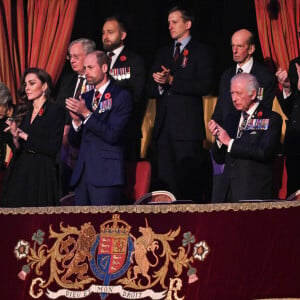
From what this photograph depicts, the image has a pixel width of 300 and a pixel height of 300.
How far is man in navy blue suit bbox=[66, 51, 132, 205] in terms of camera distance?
9305mm

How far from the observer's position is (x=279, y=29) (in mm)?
10367

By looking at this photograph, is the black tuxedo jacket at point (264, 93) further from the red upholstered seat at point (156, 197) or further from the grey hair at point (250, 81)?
the red upholstered seat at point (156, 197)

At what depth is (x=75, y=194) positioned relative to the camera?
950cm

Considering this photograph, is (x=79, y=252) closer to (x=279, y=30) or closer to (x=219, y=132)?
(x=219, y=132)

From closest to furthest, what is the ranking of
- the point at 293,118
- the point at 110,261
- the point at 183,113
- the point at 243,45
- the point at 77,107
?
the point at 110,261, the point at 77,107, the point at 293,118, the point at 243,45, the point at 183,113

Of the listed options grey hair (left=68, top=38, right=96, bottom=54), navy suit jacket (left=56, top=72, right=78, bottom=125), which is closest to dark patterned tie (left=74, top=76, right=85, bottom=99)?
navy suit jacket (left=56, top=72, right=78, bottom=125)

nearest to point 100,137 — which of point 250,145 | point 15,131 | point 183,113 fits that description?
point 15,131

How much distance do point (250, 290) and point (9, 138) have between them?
2434 mm

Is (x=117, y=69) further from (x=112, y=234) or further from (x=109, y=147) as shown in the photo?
(x=112, y=234)

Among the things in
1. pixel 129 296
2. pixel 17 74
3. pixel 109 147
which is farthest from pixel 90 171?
pixel 17 74

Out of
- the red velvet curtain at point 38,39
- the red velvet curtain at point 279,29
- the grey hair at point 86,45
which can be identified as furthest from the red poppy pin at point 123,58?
the red velvet curtain at point 279,29

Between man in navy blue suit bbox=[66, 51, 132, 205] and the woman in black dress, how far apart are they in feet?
0.58

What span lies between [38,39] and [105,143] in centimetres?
182

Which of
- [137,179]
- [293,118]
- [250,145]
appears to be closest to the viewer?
[250,145]
